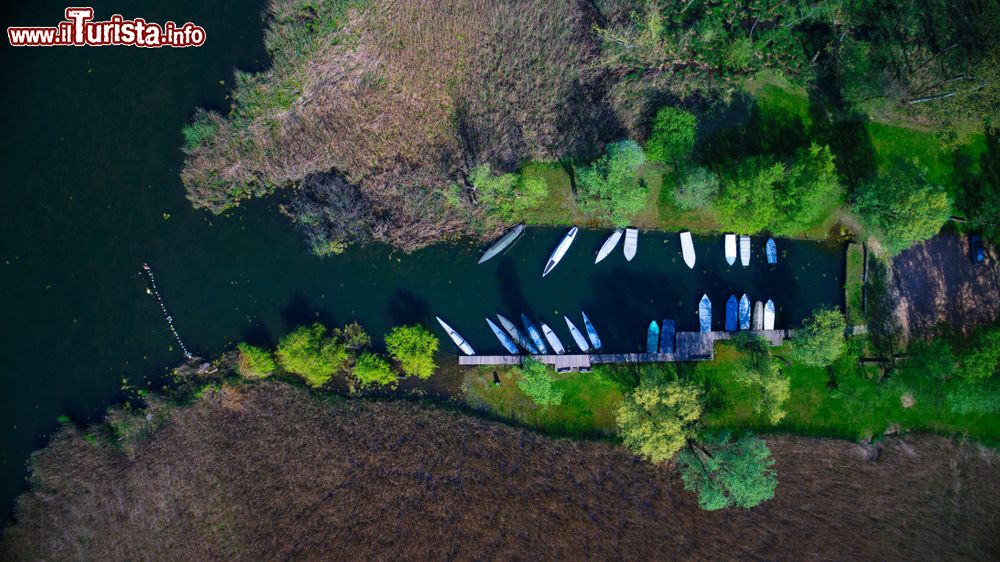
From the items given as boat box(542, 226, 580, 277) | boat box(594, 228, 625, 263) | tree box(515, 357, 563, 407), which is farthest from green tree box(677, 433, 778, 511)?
boat box(542, 226, 580, 277)

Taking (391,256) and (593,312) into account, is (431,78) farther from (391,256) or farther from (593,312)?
(593,312)

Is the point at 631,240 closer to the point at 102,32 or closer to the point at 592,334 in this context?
the point at 592,334

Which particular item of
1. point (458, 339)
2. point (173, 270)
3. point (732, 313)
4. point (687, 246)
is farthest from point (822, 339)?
Answer: point (173, 270)

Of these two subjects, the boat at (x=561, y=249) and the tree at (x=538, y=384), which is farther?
the boat at (x=561, y=249)

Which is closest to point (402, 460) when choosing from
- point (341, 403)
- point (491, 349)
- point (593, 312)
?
point (341, 403)

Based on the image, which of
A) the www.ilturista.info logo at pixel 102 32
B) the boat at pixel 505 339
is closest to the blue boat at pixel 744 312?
the boat at pixel 505 339

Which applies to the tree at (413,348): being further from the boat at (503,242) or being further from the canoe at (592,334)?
the canoe at (592,334)

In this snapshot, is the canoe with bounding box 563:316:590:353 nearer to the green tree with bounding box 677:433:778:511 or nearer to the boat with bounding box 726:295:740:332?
the green tree with bounding box 677:433:778:511
